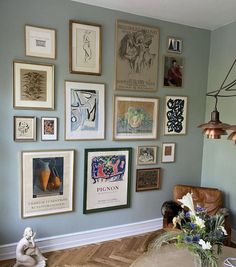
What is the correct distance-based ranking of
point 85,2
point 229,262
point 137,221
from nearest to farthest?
point 229,262
point 85,2
point 137,221

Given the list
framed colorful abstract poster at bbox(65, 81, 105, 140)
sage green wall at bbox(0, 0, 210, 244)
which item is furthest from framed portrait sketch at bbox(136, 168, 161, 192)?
framed colorful abstract poster at bbox(65, 81, 105, 140)

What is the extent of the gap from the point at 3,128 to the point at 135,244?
6.65ft

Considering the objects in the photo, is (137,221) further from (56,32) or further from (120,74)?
(56,32)

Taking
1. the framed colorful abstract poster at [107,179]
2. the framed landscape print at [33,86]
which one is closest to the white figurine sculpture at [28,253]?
the framed colorful abstract poster at [107,179]

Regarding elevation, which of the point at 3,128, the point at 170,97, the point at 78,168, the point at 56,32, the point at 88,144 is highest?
the point at 56,32

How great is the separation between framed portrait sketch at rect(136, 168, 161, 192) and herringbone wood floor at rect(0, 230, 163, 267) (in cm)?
61

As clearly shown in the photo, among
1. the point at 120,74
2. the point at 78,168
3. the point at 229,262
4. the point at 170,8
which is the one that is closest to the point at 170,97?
the point at 120,74

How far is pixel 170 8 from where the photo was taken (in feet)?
9.03

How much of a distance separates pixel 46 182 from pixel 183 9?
2.47 m

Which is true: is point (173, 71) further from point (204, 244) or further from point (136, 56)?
point (204, 244)

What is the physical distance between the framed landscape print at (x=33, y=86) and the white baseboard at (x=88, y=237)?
4.91 feet

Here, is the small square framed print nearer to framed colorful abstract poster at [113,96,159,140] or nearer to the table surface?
framed colorful abstract poster at [113,96,159,140]

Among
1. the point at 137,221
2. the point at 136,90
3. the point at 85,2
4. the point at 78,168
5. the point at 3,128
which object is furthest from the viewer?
the point at 137,221

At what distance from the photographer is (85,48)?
2725 millimetres
